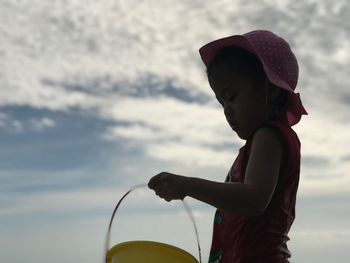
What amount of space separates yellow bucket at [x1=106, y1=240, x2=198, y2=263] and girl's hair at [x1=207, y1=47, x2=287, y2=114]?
28.9 inches

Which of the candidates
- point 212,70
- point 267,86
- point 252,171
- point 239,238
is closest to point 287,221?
point 239,238

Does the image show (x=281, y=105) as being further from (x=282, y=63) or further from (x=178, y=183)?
(x=178, y=183)

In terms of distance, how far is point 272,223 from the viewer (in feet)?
6.79

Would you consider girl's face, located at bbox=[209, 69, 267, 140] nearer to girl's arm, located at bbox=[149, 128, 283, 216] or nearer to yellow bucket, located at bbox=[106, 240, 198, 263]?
girl's arm, located at bbox=[149, 128, 283, 216]

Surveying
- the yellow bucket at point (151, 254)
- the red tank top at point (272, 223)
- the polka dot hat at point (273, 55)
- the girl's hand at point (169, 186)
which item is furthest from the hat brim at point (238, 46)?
the yellow bucket at point (151, 254)

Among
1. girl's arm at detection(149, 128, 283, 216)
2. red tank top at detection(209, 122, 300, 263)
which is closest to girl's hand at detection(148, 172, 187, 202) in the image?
girl's arm at detection(149, 128, 283, 216)

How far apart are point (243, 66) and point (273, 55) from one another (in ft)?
0.43

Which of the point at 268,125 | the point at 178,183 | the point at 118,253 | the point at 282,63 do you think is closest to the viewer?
the point at 178,183

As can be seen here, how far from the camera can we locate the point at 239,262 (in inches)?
82.0

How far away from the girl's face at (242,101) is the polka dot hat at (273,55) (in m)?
0.09

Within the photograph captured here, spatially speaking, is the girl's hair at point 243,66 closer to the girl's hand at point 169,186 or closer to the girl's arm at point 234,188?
the girl's arm at point 234,188

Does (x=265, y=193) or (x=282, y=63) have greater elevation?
(x=282, y=63)

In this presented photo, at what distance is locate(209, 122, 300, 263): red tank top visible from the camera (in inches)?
80.8

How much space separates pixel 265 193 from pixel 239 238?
0.96 feet
